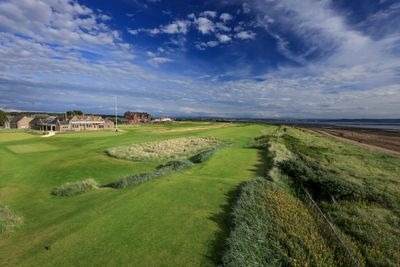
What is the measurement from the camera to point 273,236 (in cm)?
862

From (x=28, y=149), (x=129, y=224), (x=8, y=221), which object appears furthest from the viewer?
(x=28, y=149)

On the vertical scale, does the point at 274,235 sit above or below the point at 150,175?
above

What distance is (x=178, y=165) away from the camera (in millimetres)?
21094

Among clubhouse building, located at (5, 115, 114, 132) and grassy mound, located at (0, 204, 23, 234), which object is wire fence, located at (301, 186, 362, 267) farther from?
clubhouse building, located at (5, 115, 114, 132)

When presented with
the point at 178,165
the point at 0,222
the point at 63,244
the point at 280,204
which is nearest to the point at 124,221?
the point at 63,244

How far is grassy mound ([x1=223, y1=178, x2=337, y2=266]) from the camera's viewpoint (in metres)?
7.21

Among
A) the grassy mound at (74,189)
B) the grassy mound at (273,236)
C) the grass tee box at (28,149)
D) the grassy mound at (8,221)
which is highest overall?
the grassy mound at (273,236)

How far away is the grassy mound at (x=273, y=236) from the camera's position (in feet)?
23.7

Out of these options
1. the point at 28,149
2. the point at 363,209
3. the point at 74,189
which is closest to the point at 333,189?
the point at 363,209

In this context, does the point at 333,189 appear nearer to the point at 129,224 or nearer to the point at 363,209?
the point at 363,209

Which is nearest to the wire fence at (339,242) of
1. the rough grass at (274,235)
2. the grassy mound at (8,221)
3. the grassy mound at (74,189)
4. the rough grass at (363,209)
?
the rough grass at (274,235)

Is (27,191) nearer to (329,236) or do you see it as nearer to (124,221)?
(124,221)

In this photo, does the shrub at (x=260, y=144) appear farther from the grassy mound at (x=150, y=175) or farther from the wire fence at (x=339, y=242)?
the wire fence at (x=339, y=242)

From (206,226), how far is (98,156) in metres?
27.1
